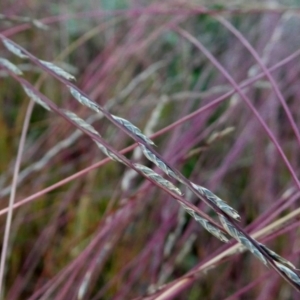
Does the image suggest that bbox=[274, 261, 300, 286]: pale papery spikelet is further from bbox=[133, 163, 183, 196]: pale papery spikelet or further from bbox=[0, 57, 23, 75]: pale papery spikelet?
bbox=[0, 57, 23, 75]: pale papery spikelet

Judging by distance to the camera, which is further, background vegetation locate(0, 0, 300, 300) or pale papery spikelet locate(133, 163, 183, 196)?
background vegetation locate(0, 0, 300, 300)

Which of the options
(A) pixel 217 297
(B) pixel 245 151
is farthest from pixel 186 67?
(A) pixel 217 297

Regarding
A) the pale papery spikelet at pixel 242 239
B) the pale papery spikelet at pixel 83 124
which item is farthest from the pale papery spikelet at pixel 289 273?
the pale papery spikelet at pixel 83 124

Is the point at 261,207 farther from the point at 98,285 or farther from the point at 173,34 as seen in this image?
the point at 173,34

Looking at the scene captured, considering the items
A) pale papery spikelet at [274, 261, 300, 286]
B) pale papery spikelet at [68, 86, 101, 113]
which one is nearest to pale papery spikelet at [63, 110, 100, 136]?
pale papery spikelet at [68, 86, 101, 113]

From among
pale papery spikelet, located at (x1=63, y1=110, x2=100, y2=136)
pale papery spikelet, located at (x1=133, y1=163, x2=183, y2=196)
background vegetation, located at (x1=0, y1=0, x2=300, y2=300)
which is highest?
pale papery spikelet, located at (x1=63, y1=110, x2=100, y2=136)

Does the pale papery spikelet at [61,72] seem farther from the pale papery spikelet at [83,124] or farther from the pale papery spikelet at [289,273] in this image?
the pale papery spikelet at [289,273]

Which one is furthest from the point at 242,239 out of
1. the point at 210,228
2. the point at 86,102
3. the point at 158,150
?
the point at 158,150

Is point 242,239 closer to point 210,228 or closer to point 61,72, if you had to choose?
point 210,228
